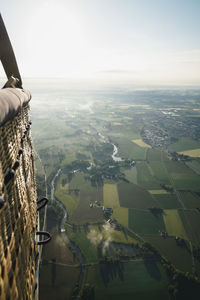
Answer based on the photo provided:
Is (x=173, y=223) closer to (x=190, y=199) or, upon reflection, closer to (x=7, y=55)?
(x=190, y=199)

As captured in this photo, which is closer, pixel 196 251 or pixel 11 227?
pixel 11 227

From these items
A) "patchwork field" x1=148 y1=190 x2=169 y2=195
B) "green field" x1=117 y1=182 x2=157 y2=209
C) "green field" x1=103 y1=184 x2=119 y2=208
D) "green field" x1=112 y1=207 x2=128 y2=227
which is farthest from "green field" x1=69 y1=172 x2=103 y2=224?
"patchwork field" x1=148 y1=190 x2=169 y2=195

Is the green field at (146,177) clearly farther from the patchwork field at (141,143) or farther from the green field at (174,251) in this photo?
the patchwork field at (141,143)

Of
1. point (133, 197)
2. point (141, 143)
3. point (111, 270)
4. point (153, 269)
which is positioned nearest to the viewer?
point (111, 270)

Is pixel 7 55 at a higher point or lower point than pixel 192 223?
higher

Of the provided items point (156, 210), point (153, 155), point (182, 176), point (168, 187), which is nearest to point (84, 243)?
point (156, 210)

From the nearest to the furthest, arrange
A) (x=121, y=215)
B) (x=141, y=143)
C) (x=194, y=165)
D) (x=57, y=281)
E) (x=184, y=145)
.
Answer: (x=57, y=281)
(x=121, y=215)
(x=194, y=165)
(x=184, y=145)
(x=141, y=143)
